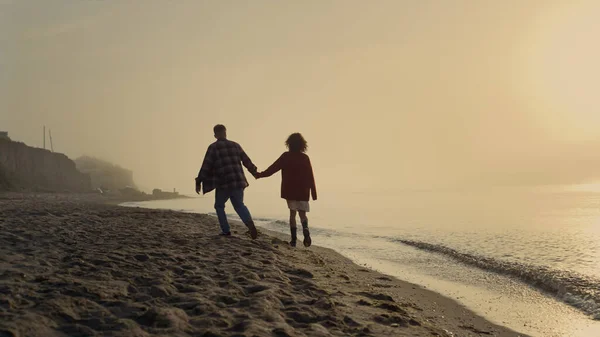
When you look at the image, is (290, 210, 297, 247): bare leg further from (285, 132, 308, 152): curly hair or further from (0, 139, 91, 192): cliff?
(0, 139, 91, 192): cliff

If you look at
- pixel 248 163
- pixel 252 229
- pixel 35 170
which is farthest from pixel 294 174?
pixel 35 170

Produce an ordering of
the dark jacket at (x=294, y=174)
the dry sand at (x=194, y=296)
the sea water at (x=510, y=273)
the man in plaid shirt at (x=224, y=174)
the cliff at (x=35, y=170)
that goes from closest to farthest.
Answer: the dry sand at (x=194, y=296)
the sea water at (x=510, y=273)
the man in plaid shirt at (x=224, y=174)
the dark jacket at (x=294, y=174)
the cliff at (x=35, y=170)

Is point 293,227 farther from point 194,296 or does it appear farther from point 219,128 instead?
point 194,296

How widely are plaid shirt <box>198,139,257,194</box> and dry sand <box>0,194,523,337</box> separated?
1762mm

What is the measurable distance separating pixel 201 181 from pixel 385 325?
644cm

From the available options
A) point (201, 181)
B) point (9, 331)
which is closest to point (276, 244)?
point (201, 181)

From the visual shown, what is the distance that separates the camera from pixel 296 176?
35.3ft

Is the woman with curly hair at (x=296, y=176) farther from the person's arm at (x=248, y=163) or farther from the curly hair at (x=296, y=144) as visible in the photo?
the person's arm at (x=248, y=163)

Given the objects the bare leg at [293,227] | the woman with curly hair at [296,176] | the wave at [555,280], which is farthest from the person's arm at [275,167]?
the wave at [555,280]

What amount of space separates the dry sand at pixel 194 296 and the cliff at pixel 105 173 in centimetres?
12766

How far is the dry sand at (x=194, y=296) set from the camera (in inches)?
166

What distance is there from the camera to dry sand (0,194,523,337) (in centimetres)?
421

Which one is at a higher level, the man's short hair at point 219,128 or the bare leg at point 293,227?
the man's short hair at point 219,128

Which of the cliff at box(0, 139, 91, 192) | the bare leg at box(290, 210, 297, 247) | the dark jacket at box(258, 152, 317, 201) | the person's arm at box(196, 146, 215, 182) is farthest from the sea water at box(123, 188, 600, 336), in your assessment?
the cliff at box(0, 139, 91, 192)
